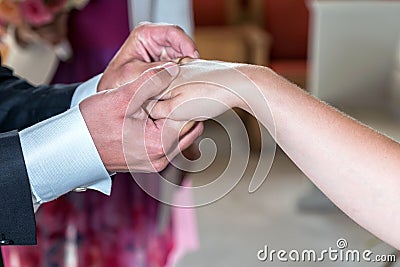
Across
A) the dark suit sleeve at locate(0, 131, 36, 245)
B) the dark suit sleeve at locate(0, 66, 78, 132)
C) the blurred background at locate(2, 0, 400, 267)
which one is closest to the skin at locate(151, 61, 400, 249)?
the dark suit sleeve at locate(0, 131, 36, 245)

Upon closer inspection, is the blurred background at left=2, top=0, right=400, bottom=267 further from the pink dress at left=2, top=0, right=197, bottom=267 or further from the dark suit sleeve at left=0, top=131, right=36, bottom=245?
the dark suit sleeve at left=0, top=131, right=36, bottom=245

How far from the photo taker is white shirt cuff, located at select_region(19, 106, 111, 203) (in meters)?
0.85

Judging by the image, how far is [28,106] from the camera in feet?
3.71

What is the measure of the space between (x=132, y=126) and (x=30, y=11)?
3.12 feet

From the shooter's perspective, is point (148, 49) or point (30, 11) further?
point (30, 11)

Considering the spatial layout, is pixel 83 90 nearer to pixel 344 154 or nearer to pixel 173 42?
pixel 173 42

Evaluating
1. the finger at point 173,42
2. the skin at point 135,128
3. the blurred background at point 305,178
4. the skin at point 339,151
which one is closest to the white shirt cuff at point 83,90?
the finger at point 173,42

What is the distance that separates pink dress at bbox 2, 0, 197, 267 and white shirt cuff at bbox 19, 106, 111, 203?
2.91ft

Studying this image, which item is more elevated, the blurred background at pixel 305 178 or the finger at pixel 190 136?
the finger at pixel 190 136

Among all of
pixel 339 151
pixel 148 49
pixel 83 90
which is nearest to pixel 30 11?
pixel 83 90

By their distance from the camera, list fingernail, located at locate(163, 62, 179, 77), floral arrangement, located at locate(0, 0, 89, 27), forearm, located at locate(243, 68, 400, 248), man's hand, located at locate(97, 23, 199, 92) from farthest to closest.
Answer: floral arrangement, located at locate(0, 0, 89, 27)
man's hand, located at locate(97, 23, 199, 92)
fingernail, located at locate(163, 62, 179, 77)
forearm, located at locate(243, 68, 400, 248)

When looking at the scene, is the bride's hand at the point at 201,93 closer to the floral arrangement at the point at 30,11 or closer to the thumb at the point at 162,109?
the thumb at the point at 162,109

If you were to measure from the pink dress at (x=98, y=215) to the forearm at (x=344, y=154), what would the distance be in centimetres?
100

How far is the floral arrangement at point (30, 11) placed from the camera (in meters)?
1.68
